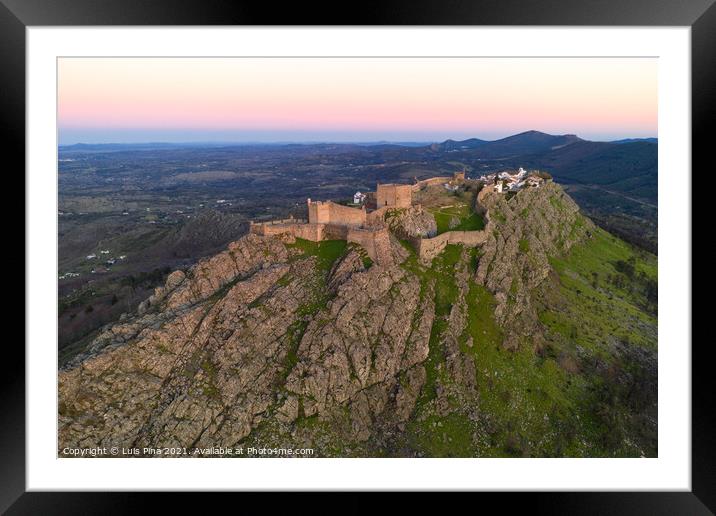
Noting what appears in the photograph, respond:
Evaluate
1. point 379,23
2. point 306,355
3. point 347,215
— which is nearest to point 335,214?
point 347,215

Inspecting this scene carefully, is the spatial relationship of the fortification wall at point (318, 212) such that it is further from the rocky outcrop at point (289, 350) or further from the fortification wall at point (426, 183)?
the fortification wall at point (426, 183)

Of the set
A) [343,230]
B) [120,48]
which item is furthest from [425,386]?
[120,48]

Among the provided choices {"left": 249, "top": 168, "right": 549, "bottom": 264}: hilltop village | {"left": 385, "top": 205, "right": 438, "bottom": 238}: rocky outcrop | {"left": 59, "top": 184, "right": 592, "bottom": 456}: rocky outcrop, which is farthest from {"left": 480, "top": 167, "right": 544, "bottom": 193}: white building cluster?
{"left": 59, "top": 184, "right": 592, "bottom": 456}: rocky outcrop

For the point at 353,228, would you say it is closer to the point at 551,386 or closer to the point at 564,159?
the point at 551,386

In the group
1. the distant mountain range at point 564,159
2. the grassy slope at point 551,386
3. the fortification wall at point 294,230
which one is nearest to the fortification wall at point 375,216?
the fortification wall at point 294,230
